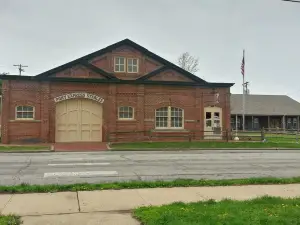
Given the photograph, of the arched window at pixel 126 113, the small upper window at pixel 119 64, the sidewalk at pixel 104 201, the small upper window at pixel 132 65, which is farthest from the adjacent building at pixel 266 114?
the sidewalk at pixel 104 201

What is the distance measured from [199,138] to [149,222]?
2265 centimetres

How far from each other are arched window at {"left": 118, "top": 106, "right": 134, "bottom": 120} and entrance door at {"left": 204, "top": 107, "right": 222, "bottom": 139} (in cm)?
616

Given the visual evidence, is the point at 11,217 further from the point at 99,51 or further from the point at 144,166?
the point at 99,51

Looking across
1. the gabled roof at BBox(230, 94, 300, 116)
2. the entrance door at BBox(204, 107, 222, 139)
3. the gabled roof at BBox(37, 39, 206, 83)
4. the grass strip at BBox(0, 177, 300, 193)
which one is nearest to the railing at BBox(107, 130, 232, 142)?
the entrance door at BBox(204, 107, 222, 139)

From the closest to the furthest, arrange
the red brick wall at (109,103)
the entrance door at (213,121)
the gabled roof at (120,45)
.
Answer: the red brick wall at (109,103), the gabled roof at (120,45), the entrance door at (213,121)

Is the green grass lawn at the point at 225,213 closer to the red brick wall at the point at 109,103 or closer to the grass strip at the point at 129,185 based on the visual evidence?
the grass strip at the point at 129,185

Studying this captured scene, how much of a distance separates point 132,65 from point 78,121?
6.21m

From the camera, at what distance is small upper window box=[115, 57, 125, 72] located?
27020 millimetres

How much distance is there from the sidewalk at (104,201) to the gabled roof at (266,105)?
41.8 m

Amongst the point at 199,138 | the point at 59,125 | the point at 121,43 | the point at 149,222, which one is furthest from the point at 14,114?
the point at 149,222

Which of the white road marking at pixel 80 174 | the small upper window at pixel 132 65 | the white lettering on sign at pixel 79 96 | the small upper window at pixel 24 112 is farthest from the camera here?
the small upper window at pixel 132 65

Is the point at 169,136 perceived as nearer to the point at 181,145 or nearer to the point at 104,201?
the point at 181,145

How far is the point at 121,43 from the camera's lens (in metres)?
27.0

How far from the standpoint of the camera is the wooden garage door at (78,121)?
2512cm
